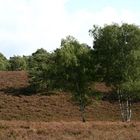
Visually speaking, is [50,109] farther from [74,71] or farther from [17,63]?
[17,63]

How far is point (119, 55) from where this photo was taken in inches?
2240

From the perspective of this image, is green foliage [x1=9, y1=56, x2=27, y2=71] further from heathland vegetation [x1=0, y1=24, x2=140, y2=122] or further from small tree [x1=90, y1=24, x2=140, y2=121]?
small tree [x1=90, y1=24, x2=140, y2=121]

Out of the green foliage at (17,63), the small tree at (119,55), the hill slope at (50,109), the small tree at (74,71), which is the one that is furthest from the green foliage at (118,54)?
the green foliage at (17,63)

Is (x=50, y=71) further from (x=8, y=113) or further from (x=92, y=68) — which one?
(x=8, y=113)

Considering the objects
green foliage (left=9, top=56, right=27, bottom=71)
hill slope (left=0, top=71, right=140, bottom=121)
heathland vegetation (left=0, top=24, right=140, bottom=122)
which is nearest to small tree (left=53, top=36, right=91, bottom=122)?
heathland vegetation (left=0, top=24, right=140, bottom=122)

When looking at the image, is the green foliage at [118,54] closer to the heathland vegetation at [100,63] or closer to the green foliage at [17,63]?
the heathland vegetation at [100,63]

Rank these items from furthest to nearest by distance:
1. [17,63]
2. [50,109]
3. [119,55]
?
[17,63] < [50,109] < [119,55]

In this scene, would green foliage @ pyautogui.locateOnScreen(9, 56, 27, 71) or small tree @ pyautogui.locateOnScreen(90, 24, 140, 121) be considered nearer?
small tree @ pyautogui.locateOnScreen(90, 24, 140, 121)

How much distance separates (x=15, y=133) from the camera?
25.8 metres

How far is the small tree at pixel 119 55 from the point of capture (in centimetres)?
5619

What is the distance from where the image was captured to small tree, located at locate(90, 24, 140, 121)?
5619 cm

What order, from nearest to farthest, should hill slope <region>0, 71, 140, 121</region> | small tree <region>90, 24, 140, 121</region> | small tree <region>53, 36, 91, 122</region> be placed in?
small tree <region>90, 24, 140, 121</region>
small tree <region>53, 36, 91, 122</region>
hill slope <region>0, 71, 140, 121</region>

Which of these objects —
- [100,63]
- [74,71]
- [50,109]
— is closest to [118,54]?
[100,63]

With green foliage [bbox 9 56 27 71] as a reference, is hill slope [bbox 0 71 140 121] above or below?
below
